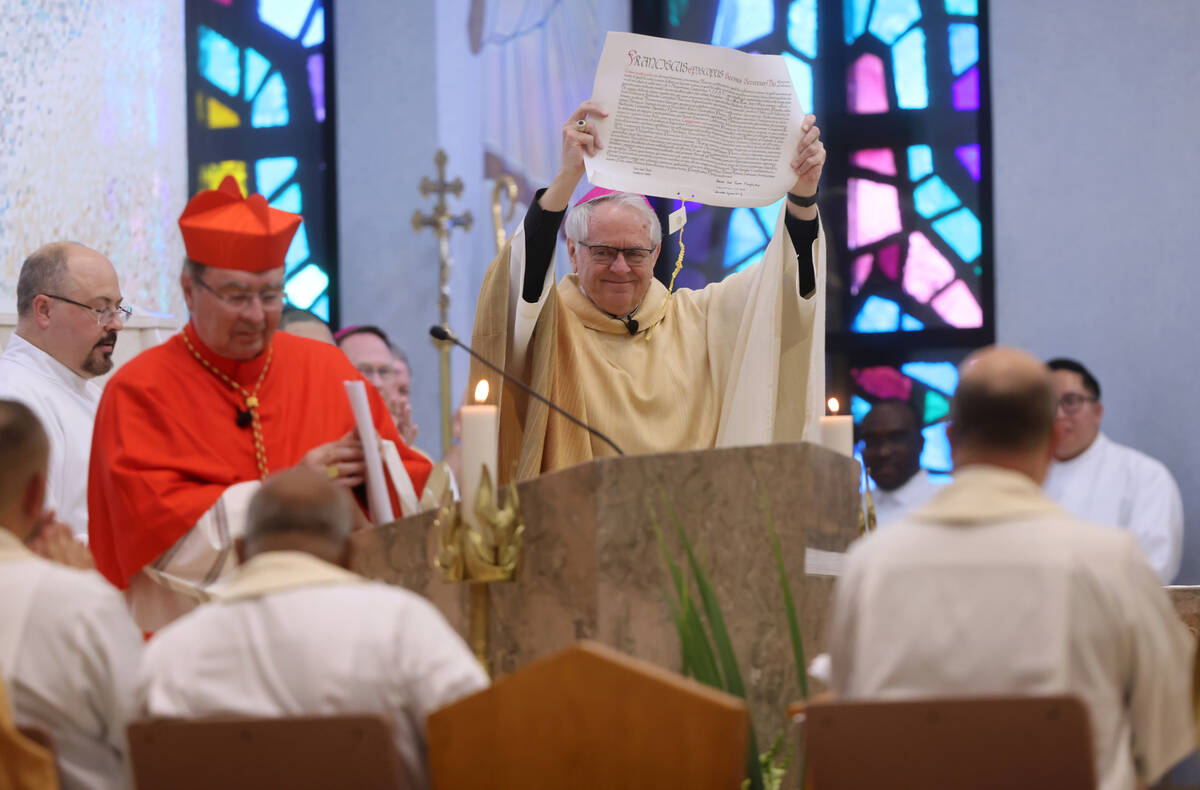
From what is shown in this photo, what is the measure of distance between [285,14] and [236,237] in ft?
18.2

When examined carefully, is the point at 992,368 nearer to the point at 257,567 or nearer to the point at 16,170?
the point at 257,567

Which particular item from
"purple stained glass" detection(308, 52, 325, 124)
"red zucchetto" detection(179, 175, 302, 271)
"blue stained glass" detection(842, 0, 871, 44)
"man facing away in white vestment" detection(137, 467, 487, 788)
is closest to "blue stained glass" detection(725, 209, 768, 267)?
"blue stained glass" detection(842, 0, 871, 44)

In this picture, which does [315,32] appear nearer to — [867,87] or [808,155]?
[867,87]

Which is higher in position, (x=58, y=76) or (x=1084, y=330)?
(x=58, y=76)

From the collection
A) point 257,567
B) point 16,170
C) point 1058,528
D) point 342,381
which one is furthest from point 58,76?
point 1058,528

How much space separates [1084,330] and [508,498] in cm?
660

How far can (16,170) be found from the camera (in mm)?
6891

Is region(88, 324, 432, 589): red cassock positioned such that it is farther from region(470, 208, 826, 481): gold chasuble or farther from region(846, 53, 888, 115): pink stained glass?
region(846, 53, 888, 115): pink stained glass

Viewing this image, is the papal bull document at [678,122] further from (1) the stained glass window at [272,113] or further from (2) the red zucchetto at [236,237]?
(1) the stained glass window at [272,113]

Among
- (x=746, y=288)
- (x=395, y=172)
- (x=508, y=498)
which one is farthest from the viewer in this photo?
(x=395, y=172)

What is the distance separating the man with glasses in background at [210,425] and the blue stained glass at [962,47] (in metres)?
6.31

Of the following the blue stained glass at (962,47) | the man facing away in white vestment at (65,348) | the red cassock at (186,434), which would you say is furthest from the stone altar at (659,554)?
the blue stained glass at (962,47)

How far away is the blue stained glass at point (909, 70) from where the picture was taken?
32.1 ft

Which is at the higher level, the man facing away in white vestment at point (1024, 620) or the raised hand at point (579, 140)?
the raised hand at point (579, 140)
